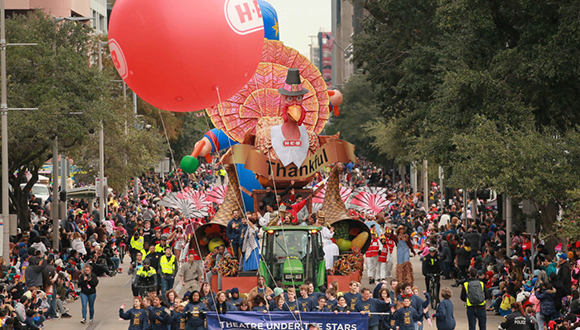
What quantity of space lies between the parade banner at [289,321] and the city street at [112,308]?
463 cm

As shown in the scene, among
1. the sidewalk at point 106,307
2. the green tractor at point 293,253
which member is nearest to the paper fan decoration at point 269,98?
the sidewalk at point 106,307

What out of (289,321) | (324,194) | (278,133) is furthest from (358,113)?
(289,321)

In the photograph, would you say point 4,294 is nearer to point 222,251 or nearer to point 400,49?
point 222,251

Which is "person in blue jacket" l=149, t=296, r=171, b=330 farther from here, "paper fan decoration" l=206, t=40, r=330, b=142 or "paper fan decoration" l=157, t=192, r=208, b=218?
"paper fan decoration" l=206, t=40, r=330, b=142

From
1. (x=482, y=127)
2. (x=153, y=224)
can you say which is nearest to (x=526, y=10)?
(x=482, y=127)


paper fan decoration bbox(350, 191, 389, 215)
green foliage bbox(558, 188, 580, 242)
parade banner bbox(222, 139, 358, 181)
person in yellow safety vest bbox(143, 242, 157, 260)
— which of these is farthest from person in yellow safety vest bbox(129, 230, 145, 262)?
green foliage bbox(558, 188, 580, 242)

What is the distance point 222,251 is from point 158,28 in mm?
10823

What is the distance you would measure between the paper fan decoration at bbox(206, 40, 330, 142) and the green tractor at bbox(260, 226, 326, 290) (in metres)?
5.43

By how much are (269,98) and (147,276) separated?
580cm

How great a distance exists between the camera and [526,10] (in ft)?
80.1

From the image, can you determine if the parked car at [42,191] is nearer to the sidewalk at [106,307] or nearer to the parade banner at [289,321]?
the sidewalk at [106,307]

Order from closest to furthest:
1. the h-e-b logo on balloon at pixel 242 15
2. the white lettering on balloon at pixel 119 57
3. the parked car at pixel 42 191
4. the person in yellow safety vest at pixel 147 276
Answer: the h-e-b logo on balloon at pixel 242 15 → the white lettering on balloon at pixel 119 57 → the person in yellow safety vest at pixel 147 276 → the parked car at pixel 42 191

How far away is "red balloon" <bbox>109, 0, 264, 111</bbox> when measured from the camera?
1198cm

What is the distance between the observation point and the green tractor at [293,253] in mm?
19188
